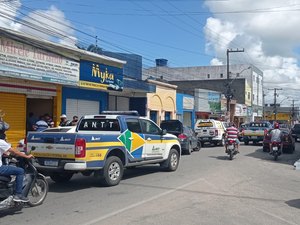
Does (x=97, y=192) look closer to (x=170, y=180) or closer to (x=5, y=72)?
(x=170, y=180)

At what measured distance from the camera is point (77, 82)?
21812 millimetres

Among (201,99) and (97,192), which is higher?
(201,99)

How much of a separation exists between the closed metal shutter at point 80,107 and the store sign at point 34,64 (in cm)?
194

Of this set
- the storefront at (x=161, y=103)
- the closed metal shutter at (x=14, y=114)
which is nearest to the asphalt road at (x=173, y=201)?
the closed metal shutter at (x=14, y=114)

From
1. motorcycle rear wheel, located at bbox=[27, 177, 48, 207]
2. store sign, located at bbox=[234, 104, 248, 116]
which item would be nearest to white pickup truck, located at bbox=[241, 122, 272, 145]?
motorcycle rear wheel, located at bbox=[27, 177, 48, 207]

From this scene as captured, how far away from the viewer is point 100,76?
24234 millimetres

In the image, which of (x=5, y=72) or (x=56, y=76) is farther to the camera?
(x=56, y=76)

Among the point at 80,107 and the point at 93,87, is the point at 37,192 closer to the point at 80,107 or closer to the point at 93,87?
the point at 93,87

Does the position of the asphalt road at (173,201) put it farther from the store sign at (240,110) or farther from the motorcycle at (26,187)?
the store sign at (240,110)

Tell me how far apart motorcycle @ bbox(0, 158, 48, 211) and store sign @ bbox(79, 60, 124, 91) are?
46.3 feet

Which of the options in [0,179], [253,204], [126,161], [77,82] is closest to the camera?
[0,179]

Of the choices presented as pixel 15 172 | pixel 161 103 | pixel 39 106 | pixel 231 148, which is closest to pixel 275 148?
pixel 231 148

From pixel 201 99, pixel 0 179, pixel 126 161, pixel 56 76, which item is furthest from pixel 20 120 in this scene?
pixel 201 99

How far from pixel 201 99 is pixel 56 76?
3097 cm
